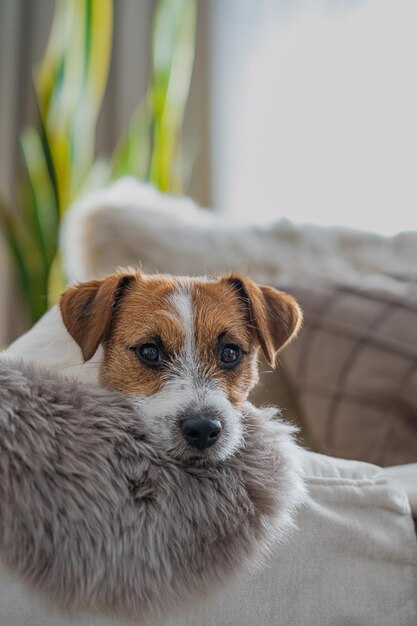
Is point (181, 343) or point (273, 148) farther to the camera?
point (273, 148)

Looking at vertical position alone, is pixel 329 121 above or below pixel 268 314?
below

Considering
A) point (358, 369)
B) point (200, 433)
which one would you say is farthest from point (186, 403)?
point (358, 369)

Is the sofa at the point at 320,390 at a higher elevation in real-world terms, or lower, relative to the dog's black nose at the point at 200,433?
lower

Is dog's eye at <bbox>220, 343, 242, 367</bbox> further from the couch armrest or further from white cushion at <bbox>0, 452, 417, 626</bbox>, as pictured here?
the couch armrest

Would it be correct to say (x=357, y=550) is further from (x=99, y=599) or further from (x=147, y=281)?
(x=147, y=281)

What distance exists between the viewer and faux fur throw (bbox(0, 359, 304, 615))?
0.69m

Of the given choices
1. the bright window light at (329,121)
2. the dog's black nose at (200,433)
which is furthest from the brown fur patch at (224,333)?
the bright window light at (329,121)

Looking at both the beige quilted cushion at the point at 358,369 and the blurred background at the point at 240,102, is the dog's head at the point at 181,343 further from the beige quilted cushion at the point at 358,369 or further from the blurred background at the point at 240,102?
the blurred background at the point at 240,102

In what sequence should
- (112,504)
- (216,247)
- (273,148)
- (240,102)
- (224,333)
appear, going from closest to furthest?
(112,504)
(224,333)
(216,247)
(273,148)
(240,102)

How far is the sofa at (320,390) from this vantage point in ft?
2.66

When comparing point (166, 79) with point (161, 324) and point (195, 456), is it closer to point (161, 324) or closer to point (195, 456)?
point (161, 324)

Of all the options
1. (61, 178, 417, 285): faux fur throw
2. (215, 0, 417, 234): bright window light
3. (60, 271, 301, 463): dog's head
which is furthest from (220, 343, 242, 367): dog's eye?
(215, 0, 417, 234): bright window light

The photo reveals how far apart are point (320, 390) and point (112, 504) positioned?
0.78 metres

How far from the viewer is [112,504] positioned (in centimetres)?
72
